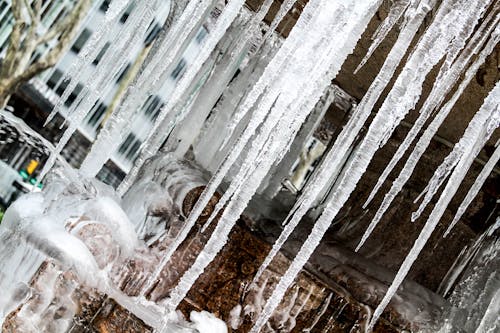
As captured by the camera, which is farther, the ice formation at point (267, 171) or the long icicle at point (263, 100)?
the long icicle at point (263, 100)

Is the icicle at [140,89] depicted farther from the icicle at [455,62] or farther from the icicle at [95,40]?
the icicle at [455,62]

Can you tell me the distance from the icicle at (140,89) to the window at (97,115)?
2155 centimetres

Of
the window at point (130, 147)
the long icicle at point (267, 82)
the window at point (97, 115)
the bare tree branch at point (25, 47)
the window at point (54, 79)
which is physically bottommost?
the window at point (130, 147)

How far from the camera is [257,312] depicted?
398cm

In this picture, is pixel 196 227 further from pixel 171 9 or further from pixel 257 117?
pixel 171 9

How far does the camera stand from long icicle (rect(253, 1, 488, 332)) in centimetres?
314

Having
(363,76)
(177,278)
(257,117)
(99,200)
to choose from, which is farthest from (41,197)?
Result: (363,76)

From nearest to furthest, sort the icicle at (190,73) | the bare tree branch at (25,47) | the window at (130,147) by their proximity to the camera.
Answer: the icicle at (190,73), the bare tree branch at (25,47), the window at (130,147)

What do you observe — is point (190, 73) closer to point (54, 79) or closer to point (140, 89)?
point (140, 89)

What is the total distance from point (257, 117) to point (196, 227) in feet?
3.68

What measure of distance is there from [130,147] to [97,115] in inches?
95.5

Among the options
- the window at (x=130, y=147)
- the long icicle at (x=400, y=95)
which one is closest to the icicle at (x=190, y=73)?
the long icicle at (x=400, y=95)

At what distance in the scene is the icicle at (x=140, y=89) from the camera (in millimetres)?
4172

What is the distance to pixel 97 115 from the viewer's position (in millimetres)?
26922
